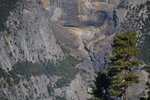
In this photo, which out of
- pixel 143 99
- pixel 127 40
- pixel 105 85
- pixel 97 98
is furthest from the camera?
pixel 105 85

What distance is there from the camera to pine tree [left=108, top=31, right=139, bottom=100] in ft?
253

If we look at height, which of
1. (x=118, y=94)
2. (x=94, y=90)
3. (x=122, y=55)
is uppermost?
(x=122, y=55)

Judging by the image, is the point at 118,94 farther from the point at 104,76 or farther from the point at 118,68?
the point at 104,76

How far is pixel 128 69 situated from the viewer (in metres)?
78.0

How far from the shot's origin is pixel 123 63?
77.5 metres

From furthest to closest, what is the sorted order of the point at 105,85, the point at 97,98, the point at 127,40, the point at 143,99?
the point at 105,85, the point at 97,98, the point at 127,40, the point at 143,99

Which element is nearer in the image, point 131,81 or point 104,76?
point 131,81

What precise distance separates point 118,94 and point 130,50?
6128 mm

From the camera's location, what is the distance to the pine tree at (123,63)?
253 feet

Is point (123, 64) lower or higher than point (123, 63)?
lower

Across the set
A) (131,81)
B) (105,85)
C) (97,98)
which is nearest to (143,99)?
(131,81)

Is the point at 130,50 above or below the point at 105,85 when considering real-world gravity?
above

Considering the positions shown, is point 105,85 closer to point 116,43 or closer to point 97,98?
point 97,98

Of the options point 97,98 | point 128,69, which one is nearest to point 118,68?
point 128,69
